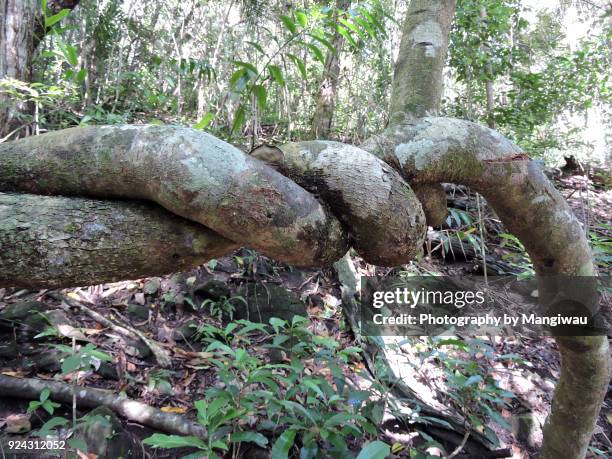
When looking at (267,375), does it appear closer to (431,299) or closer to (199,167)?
(199,167)

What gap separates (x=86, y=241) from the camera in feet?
2.22

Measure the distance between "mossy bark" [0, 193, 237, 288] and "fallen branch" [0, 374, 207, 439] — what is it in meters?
1.14

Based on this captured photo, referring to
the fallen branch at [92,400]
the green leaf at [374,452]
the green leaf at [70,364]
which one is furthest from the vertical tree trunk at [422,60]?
the fallen branch at [92,400]

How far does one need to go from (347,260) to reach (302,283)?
37 centimetres

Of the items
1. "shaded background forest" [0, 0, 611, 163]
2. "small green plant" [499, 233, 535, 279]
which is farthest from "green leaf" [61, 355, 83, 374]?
"small green plant" [499, 233, 535, 279]

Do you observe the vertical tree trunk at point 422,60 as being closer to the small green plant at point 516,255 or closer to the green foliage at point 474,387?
the green foliage at point 474,387

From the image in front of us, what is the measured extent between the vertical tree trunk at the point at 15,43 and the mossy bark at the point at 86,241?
1741 mm

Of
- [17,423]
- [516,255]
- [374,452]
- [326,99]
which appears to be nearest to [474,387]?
[374,452]

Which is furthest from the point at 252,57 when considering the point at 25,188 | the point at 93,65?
the point at 25,188

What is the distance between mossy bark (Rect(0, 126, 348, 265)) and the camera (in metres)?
0.74

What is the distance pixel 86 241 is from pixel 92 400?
4.32ft

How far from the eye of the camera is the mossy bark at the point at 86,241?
0.64 meters

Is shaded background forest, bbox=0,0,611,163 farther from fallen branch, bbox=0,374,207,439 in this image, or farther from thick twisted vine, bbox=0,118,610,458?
thick twisted vine, bbox=0,118,610,458

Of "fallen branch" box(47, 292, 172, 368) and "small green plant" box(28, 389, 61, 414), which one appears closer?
"small green plant" box(28, 389, 61, 414)
